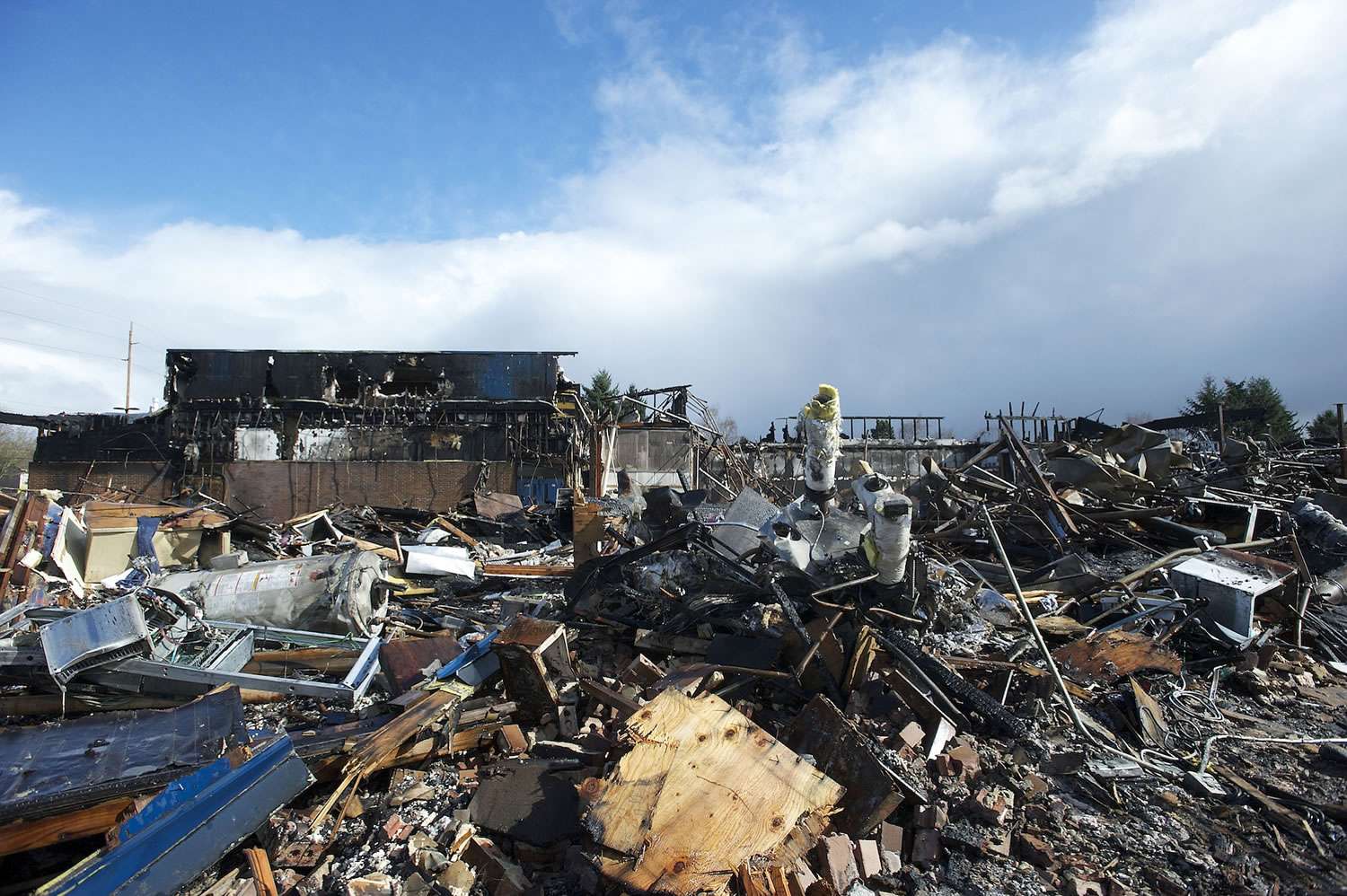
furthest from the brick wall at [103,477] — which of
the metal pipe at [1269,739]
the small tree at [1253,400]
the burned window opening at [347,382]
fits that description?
the small tree at [1253,400]

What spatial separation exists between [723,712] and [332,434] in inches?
810

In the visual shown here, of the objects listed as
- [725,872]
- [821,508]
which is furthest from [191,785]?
[821,508]

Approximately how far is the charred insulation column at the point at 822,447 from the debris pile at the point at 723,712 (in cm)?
3

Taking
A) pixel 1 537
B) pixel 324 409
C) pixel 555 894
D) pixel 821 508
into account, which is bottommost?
pixel 555 894

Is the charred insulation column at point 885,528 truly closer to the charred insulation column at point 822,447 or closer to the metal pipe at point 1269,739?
the charred insulation column at point 822,447

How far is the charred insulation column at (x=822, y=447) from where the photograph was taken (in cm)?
595

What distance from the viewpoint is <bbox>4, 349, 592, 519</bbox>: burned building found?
1981 centimetres

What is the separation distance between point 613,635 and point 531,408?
15.6m

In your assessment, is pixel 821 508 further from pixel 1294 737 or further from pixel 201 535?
pixel 201 535

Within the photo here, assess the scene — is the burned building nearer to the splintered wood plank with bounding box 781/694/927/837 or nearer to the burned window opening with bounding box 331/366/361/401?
the burned window opening with bounding box 331/366/361/401

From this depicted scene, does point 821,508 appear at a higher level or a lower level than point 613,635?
higher

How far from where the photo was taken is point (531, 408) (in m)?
20.8

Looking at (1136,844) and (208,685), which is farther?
(208,685)

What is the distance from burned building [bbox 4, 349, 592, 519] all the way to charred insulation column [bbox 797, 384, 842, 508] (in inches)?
569
